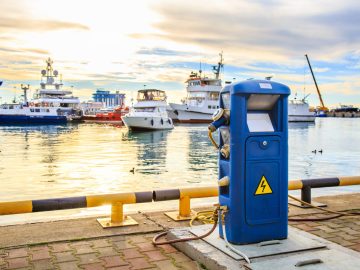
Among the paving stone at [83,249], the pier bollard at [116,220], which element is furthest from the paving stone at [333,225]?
the paving stone at [83,249]

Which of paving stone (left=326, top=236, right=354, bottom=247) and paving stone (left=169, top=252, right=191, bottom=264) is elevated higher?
paving stone (left=326, top=236, right=354, bottom=247)

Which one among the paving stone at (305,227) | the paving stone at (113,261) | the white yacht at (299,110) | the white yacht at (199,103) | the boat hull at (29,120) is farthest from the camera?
the white yacht at (299,110)

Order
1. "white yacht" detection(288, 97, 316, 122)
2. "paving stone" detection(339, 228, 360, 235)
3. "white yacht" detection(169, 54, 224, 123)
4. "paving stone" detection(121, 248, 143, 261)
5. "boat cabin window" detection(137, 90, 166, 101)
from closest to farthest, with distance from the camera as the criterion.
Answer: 1. "paving stone" detection(121, 248, 143, 261)
2. "paving stone" detection(339, 228, 360, 235)
3. "boat cabin window" detection(137, 90, 166, 101)
4. "white yacht" detection(169, 54, 224, 123)
5. "white yacht" detection(288, 97, 316, 122)

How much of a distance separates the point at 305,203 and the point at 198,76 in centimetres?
7676

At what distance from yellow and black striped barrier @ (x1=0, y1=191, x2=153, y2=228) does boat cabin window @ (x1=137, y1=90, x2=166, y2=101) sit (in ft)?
179

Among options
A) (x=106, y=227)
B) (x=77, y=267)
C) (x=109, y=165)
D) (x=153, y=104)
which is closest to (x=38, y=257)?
(x=77, y=267)

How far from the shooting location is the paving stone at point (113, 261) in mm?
4227

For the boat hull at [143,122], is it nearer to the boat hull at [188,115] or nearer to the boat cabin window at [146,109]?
the boat cabin window at [146,109]

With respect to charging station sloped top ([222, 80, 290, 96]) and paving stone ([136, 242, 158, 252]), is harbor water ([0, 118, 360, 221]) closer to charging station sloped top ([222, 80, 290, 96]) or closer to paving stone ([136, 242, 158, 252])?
paving stone ([136, 242, 158, 252])

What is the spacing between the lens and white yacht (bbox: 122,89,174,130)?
5222 cm

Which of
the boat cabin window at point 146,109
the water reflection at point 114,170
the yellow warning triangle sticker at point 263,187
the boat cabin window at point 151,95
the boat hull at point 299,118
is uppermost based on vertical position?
the boat cabin window at point 151,95

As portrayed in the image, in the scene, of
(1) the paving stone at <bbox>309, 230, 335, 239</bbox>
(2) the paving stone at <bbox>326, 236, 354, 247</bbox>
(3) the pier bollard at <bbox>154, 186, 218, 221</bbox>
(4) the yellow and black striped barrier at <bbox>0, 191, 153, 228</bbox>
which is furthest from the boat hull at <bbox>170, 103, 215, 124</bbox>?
(2) the paving stone at <bbox>326, 236, 354, 247</bbox>

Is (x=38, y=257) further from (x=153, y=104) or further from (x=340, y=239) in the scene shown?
(x=153, y=104)

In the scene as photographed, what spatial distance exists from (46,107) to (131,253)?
3019 inches
